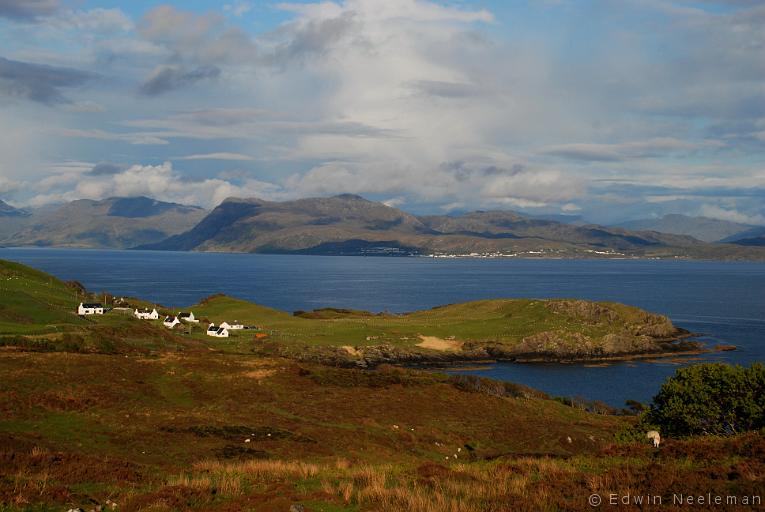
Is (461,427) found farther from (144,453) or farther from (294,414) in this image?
(144,453)

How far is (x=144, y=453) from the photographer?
27.5 m

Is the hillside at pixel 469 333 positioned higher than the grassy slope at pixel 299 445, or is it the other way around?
the grassy slope at pixel 299 445

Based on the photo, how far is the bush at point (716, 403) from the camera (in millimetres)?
35844

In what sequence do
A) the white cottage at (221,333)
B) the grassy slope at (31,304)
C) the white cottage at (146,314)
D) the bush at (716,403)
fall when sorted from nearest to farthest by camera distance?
the bush at (716,403)
the grassy slope at (31,304)
the white cottage at (221,333)
the white cottage at (146,314)

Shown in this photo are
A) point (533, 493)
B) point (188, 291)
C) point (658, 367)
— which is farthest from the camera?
point (188, 291)

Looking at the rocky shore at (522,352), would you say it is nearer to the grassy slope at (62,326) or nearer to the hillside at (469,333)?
the hillside at (469,333)

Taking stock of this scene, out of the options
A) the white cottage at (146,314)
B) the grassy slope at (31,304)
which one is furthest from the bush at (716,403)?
the white cottage at (146,314)

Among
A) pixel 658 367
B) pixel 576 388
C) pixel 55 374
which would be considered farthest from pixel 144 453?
pixel 658 367

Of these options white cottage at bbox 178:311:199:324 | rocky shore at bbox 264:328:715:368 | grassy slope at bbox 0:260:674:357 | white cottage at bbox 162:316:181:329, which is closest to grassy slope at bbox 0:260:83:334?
grassy slope at bbox 0:260:674:357

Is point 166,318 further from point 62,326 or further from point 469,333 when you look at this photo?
point 469,333

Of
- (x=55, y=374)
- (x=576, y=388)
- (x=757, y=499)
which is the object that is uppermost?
(x=757, y=499)

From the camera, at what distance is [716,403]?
36.8 metres

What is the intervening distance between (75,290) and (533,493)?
110227 millimetres

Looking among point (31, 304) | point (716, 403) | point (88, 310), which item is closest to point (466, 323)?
point (88, 310)
